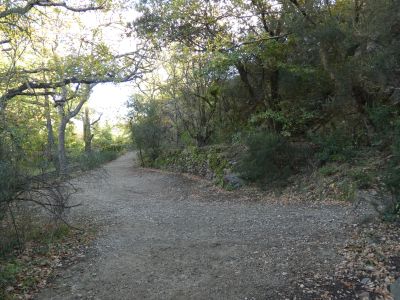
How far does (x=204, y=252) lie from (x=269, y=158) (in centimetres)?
572

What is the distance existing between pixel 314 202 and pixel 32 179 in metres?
6.69

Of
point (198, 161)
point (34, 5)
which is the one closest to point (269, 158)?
point (198, 161)

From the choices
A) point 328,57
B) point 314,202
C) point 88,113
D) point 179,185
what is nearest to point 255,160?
point 314,202

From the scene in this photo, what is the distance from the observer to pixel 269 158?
1126 centimetres

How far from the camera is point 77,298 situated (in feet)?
15.6

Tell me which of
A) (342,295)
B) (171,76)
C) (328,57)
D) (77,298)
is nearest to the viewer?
(342,295)

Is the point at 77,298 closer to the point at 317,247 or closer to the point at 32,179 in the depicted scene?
the point at 32,179

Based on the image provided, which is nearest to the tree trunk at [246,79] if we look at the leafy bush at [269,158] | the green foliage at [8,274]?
the leafy bush at [269,158]

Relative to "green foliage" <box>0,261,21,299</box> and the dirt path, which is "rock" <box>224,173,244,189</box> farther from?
"green foliage" <box>0,261,21,299</box>

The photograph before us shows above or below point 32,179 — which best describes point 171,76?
above

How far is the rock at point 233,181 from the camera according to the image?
12.3 meters

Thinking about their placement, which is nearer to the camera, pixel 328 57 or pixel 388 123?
pixel 388 123

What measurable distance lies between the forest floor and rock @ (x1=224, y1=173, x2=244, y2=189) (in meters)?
1.76

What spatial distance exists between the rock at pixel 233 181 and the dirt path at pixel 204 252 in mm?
1813
